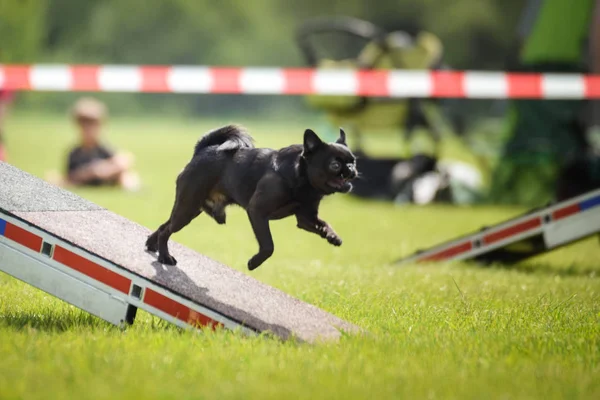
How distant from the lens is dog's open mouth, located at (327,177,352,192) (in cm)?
380

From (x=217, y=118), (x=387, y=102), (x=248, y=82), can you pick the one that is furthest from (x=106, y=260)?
(x=217, y=118)

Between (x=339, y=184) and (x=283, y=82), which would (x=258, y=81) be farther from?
(x=339, y=184)

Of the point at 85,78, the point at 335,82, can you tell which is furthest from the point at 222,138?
the point at 85,78

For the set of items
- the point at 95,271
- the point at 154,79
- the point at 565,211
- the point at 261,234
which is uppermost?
the point at 154,79

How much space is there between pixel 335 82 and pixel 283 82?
2.18 ft

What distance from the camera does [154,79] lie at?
925 centimetres

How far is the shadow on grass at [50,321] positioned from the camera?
400 centimetres

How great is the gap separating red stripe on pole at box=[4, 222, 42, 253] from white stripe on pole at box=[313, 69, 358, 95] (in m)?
5.82

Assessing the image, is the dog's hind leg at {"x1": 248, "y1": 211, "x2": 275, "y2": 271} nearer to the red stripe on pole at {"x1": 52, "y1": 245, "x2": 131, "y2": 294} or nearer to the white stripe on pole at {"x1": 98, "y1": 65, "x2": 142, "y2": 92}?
the red stripe on pole at {"x1": 52, "y1": 245, "x2": 131, "y2": 294}

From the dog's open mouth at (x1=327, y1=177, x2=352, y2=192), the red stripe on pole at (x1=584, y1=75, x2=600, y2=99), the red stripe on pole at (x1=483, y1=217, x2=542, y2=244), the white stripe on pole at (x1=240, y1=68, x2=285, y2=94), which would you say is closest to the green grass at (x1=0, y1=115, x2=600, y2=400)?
the red stripe on pole at (x1=483, y1=217, x2=542, y2=244)

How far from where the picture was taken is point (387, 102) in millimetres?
12648

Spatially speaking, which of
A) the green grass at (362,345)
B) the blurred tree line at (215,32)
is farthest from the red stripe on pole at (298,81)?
the blurred tree line at (215,32)

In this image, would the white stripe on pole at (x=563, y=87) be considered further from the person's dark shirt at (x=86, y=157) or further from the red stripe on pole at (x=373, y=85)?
the person's dark shirt at (x=86, y=157)

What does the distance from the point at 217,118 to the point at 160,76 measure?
71.3ft
